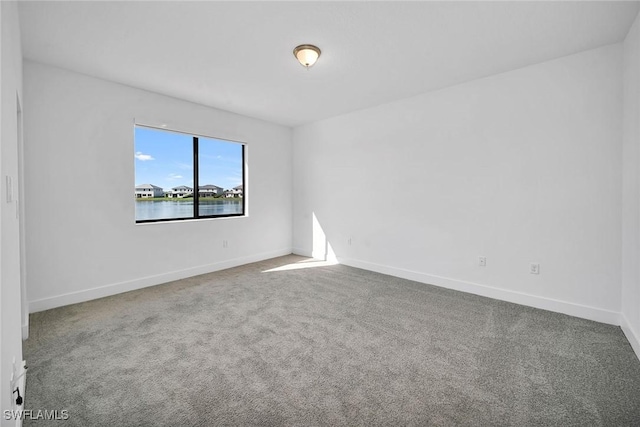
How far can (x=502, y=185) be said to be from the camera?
3.42m

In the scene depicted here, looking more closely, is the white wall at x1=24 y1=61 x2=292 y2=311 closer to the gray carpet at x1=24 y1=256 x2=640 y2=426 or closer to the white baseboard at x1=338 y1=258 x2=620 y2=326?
the gray carpet at x1=24 y1=256 x2=640 y2=426

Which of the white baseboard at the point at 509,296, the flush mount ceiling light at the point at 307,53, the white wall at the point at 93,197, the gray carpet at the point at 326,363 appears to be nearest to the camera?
the gray carpet at the point at 326,363

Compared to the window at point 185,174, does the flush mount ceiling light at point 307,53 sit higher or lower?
higher

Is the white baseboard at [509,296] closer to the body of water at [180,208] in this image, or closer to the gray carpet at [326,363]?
the gray carpet at [326,363]

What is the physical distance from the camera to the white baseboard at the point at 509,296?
285cm

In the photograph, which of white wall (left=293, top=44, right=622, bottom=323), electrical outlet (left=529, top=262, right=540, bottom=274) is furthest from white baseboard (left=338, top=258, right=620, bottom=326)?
electrical outlet (left=529, top=262, right=540, bottom=274)

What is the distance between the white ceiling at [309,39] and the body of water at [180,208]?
62.7 inches

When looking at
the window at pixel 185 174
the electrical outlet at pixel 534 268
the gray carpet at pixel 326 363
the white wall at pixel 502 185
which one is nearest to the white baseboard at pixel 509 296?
the white wall at pixel 502 185

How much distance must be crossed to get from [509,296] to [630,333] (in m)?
1.03

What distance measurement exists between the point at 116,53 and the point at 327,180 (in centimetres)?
346

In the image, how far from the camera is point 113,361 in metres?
2.19

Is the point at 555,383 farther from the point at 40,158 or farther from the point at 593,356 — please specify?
the point at 40,158

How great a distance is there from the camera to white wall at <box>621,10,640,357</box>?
2346mm

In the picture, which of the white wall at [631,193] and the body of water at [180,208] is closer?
the white wall at [631,193]
